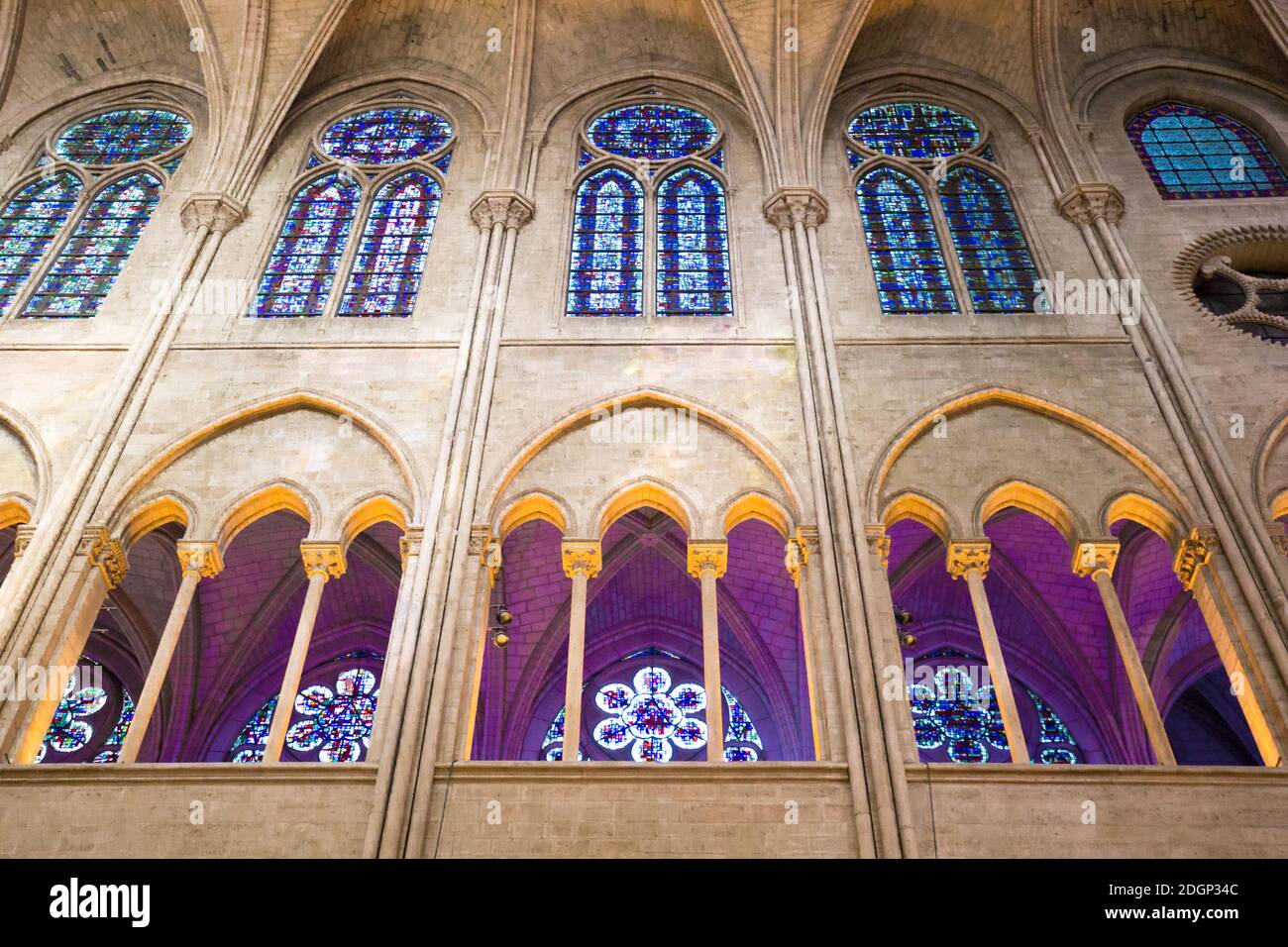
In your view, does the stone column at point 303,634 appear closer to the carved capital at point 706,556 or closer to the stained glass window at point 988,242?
the carved capital at point 706,556

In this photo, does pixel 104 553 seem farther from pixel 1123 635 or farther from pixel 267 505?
pixel 1123 635

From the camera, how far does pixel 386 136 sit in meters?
16.7

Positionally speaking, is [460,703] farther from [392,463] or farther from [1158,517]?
[1158,517]

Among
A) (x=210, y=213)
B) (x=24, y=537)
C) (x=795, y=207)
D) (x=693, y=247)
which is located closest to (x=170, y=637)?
(x=24, y=537)

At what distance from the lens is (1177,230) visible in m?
14.1

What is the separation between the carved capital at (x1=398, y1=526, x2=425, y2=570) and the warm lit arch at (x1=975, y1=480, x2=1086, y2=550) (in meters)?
4.97

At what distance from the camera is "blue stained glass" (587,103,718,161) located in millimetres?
16219

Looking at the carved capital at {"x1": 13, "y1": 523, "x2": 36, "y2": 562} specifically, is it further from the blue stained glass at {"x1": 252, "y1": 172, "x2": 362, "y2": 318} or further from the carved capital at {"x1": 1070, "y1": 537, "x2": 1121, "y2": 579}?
the carved capital at {"x1": 1070, "y1": 537, "x2": 1121, "y2": 579}

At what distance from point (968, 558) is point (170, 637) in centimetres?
685

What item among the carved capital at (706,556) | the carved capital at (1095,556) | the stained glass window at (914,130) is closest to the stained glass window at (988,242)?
the stained glass window at (914,130)

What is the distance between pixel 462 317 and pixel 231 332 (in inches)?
97.0

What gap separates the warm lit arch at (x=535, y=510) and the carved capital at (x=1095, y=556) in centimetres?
457

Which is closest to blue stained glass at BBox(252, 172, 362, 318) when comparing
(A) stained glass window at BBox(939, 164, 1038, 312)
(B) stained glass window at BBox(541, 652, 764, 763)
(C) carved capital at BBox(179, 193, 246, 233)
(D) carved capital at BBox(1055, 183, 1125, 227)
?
(C) carved capital at BBox(179, 193, 246, 233)
